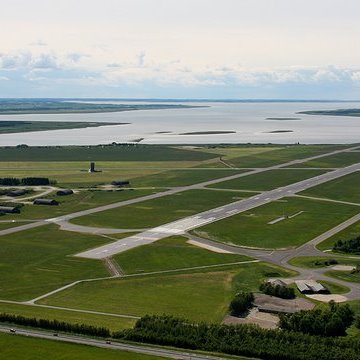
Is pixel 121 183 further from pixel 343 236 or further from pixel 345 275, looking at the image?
pixel 345 275

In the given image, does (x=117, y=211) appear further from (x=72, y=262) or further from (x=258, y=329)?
(x=258, y=329)

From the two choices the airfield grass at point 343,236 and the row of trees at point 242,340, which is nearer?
Result: the row of trees at point 242,340

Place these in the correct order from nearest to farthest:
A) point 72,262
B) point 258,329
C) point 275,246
A: point 258,329 < point 72,262 < point 275,246

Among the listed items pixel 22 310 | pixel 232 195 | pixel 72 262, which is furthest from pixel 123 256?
pixel 232 195

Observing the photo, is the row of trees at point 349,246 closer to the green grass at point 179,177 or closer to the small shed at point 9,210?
the small shed at point 9,210

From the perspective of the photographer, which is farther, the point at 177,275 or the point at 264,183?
the point at 264,183

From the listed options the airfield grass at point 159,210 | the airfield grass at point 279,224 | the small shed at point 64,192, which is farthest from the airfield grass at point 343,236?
the small shed at point 64,192
